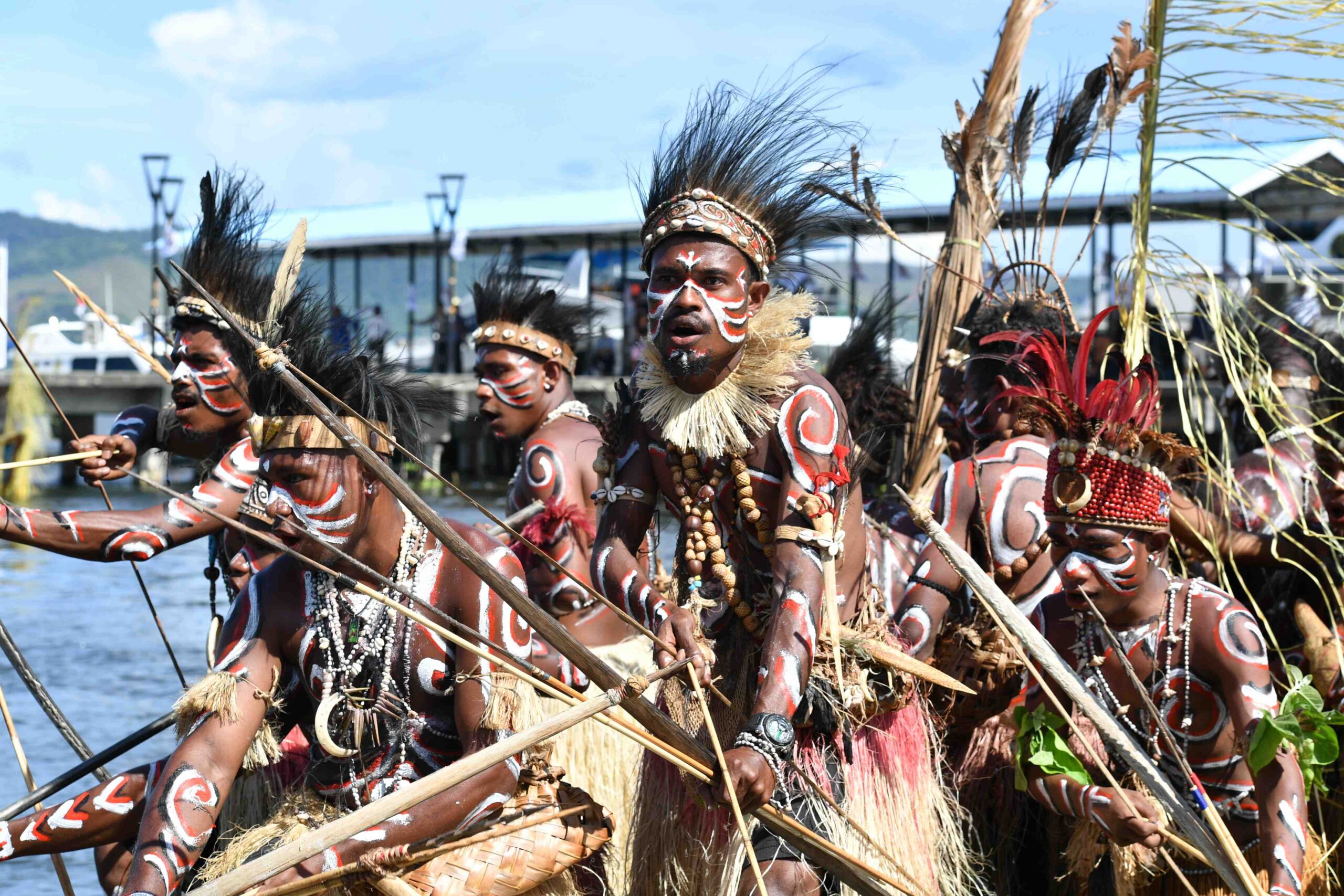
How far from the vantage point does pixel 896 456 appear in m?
6.03

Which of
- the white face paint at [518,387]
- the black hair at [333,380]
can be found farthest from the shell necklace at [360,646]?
the white face paint at [518,387]

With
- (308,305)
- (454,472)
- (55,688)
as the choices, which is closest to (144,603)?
(55,688)

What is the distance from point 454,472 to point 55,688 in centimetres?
1729

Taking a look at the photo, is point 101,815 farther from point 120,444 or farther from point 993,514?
point 993,514

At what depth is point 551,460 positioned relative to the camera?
5609 millimetres

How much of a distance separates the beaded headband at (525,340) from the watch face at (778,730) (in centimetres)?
309

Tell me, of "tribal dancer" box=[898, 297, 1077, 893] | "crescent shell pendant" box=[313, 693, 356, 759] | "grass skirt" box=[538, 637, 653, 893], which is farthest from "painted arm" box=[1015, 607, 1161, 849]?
"crescent shell pendant" box=[313, 693, 356, 759]

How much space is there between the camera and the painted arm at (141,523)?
14.3 feet

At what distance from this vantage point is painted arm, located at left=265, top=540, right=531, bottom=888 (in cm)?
336

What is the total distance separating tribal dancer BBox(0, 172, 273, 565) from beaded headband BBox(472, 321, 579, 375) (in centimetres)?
123

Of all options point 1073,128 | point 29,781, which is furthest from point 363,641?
point 1073,128

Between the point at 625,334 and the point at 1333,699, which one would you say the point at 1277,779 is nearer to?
the point at 1333,699

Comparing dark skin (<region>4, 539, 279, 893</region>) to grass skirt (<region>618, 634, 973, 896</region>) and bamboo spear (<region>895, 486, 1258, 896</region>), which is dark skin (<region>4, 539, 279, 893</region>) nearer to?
grass skirt (<region>618, 634, 973, 896</region>)

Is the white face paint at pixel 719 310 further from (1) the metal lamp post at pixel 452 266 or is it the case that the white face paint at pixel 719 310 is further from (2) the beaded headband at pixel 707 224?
(1) the metal lamp post at pixel 452 266
